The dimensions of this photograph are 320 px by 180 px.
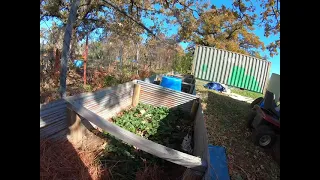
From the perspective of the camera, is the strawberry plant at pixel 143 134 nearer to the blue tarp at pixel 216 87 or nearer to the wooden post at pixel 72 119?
the wooden post at pixel 72 119

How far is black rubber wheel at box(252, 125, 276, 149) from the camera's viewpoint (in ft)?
13.8

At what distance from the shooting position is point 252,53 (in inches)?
1151

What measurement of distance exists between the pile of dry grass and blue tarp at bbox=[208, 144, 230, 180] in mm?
1370

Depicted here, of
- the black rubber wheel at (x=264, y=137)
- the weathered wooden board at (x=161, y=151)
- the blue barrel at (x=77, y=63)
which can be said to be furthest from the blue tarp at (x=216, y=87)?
the weathered wooden board at (x=161, y=151)

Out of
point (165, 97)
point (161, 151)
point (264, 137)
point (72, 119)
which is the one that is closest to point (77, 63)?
point (165, 97)

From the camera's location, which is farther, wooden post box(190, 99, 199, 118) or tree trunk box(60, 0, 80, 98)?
wooden post box(190, 99, 199, 118)

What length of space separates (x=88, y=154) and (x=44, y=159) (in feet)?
2.30

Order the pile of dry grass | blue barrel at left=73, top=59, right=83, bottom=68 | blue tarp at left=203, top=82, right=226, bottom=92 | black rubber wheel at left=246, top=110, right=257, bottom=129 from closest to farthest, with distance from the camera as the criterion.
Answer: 1. the pile of dry grass
2. black rubber wheel at left=246, top=110, right=257, bottom=129
3. blue barrel at left=73, top=59, right=83, bottom=68
4. blue tarp at left=203, top=82, right=226, bottom=92

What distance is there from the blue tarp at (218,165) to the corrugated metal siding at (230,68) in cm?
987

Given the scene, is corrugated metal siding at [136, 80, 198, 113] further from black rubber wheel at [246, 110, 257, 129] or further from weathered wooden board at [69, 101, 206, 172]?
weathered wooden board at [69, 101, 206, 172]

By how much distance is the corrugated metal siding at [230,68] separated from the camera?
12.7 metres

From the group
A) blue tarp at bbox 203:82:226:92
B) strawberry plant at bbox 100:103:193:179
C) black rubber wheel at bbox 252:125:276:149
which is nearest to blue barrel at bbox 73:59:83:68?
strawberry plant at bbox 100:103:193:179

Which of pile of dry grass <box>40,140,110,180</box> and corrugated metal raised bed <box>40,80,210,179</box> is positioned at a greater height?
corrugated metal raised bed <box>40,80,210,179</box>
